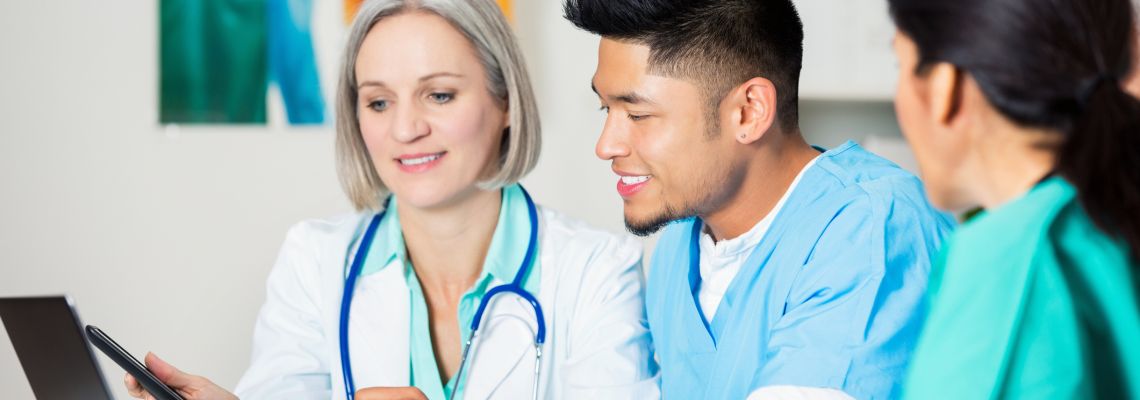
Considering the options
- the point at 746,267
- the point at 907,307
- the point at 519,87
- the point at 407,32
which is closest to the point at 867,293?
the point at 907,307

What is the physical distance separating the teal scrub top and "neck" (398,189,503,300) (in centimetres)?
94

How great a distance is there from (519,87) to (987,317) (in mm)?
926

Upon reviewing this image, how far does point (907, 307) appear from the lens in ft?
3.44

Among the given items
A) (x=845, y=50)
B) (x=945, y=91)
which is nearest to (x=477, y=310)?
(x=945, y=91)

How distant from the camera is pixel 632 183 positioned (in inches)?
50.8

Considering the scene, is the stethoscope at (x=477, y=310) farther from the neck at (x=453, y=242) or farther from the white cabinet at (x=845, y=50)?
the white cabinet at (x=845, y=50)

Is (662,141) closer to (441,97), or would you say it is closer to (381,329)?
(441,97)

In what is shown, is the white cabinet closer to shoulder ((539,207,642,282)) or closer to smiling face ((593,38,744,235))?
shoulder ((539,207,642,282))

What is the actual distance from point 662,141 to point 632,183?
3.1 inches

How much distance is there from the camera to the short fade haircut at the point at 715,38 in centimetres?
124

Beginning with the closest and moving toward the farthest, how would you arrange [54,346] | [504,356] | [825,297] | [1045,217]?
1. [1045,217]
2. [54,346]
3. [825,297]
4. [504,356]

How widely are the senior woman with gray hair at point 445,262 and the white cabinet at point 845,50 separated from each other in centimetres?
102

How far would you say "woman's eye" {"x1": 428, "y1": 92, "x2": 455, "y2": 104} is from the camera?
1.46 meters

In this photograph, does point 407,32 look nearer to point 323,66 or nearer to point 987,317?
point 323,66
